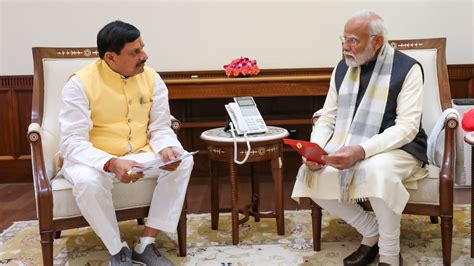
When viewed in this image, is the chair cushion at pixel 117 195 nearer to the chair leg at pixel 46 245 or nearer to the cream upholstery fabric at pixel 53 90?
the chair leg at pixel 46 245

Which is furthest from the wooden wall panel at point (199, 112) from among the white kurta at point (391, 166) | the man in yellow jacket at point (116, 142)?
the white kurta at point (391, 166)

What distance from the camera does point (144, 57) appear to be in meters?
2.21

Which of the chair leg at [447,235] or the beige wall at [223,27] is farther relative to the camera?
the beige wall at [223,27]

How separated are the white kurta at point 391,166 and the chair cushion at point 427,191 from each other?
3 centimetres

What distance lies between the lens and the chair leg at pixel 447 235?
6.67ft

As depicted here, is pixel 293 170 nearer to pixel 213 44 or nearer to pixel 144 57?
pixel 213 44

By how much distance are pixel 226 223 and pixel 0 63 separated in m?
2.30

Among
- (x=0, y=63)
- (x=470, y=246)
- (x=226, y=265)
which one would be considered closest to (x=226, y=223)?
(x=226, y=265)

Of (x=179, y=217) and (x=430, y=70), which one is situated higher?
(x=430, y=70)

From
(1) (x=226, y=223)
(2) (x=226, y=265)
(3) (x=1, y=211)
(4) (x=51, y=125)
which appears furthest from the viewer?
(3) (x=1, y=211)

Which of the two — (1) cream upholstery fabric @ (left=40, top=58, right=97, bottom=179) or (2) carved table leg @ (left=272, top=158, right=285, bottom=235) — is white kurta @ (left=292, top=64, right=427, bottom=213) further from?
(1) cream upholstery fabric @ (left=40, top=58, right=97, bottom=179)

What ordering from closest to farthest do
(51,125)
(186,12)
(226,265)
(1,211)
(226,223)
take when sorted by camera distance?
(226,265)
(51,125)
(226,223)
(1,211)
(186,12)

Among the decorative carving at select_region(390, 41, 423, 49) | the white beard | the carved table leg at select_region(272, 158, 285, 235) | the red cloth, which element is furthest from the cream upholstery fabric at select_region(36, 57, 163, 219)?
the decorative carving at select_region(390, 41, 423, 49)

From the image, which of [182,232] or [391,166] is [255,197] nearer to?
[182,232]
